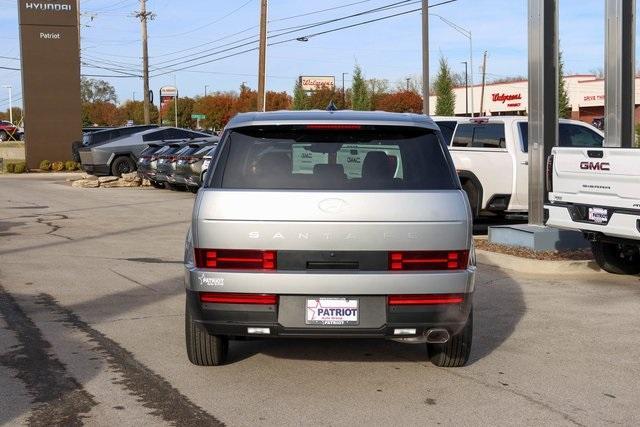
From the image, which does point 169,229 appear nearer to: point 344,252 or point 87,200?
point 87,200

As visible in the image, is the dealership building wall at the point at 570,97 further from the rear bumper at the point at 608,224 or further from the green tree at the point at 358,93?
the rear bumper at the point at 608,224

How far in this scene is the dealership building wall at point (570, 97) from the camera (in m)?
60.7

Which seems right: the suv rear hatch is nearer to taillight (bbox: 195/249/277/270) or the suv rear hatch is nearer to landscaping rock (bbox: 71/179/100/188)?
taillight (bbox: 195/249/277/270)

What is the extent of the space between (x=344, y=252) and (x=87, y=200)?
717 inches

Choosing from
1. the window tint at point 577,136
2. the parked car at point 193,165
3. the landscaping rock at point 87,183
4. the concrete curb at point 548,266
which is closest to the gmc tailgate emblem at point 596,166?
the concrete curb at point 548,266

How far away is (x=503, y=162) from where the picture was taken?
1466 centimetres

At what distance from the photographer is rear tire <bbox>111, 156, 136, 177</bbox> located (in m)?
31.1

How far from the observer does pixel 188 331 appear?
20.1 ft

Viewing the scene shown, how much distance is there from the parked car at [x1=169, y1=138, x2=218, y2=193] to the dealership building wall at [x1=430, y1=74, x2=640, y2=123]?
123 feet

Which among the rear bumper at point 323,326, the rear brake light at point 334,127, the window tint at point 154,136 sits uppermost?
the window tint at point 154,136

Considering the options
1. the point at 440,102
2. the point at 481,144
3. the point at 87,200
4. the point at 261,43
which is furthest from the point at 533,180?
the point at 440,102

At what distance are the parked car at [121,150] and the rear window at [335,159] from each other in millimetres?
25923

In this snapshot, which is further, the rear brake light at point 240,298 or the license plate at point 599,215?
the license plate at point 599,215

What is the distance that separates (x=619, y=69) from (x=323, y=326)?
7973mm
